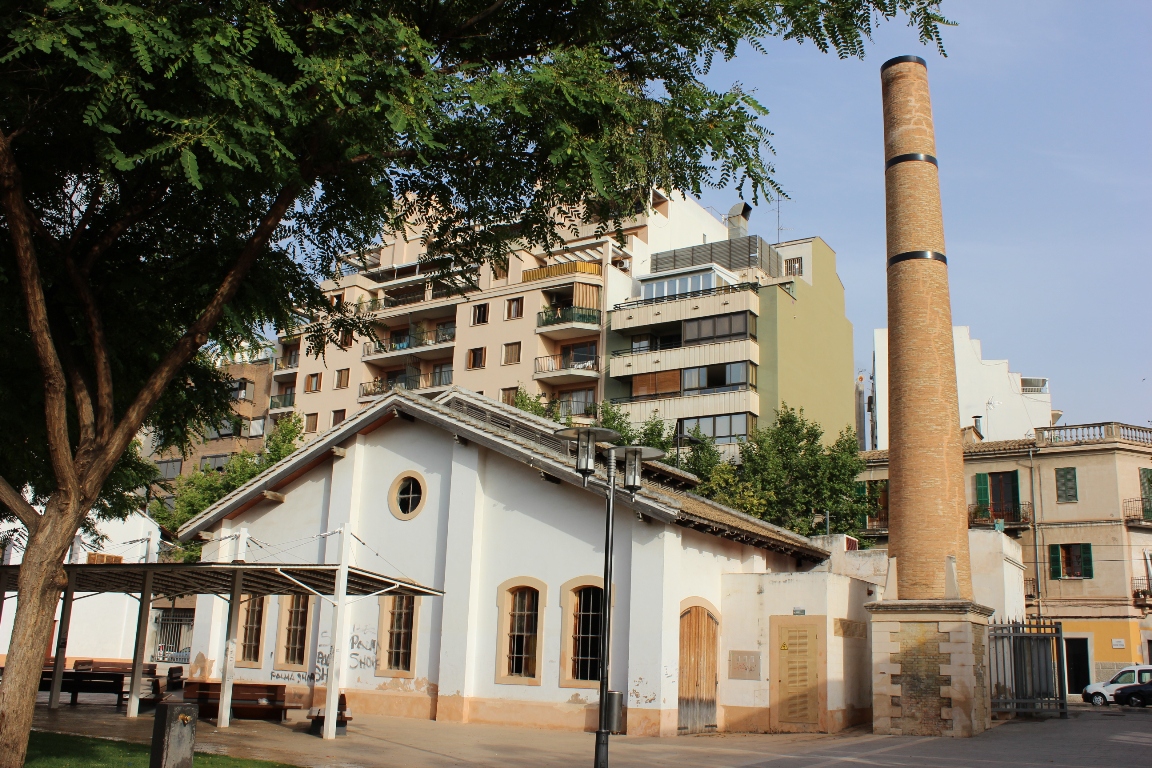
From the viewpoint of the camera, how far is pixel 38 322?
931 centimetres

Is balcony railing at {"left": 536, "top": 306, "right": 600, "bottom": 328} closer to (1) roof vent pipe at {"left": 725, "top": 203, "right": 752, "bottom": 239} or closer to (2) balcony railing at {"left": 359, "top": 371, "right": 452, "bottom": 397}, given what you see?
(2) balcony railing at {"left": 359, "top": 371, "right": 452, "bottom": 397}

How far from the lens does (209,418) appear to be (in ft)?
44.0

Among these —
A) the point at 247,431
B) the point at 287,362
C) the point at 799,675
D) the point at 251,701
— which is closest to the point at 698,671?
the point at 799,675

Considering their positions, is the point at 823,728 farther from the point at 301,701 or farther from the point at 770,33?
the point at 770,33

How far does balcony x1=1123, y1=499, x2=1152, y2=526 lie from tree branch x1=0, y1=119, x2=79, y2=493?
38.0 m

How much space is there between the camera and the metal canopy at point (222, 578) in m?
16.4

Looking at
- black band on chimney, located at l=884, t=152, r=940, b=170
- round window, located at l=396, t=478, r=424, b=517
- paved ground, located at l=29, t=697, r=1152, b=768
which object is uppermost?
black band on chimney, located at l=884, t=152, r=940, b=170

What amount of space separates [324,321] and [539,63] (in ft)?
15.3

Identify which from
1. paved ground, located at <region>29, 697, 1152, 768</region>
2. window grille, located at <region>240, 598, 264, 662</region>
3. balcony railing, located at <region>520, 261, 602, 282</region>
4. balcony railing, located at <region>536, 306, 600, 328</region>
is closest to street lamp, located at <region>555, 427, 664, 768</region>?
paved ground, located at <region>29, 697, 1152, 768</region>

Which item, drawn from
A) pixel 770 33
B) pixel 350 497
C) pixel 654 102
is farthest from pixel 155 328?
pixel 350 497

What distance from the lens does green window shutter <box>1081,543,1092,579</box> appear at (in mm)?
38031

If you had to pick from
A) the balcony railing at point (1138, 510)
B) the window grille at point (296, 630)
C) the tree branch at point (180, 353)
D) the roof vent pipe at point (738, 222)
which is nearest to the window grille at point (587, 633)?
the window grille at point (296, 630)

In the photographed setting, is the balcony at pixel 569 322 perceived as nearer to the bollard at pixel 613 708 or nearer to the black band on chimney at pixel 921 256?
the black band on chimney at pixel 921 256

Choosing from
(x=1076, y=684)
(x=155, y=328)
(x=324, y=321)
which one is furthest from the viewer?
(x=1076, y=684)
